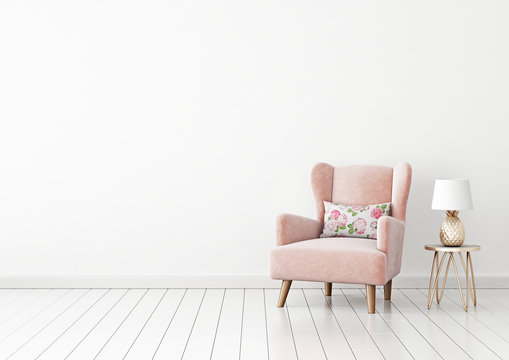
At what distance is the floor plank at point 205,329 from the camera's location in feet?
9.75

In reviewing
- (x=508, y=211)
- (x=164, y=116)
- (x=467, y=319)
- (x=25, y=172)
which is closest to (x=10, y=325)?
(x=25, y=172)

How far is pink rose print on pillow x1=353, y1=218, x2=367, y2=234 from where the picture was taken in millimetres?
4211

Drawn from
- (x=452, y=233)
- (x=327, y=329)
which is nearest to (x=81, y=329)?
(x=327, y=329)

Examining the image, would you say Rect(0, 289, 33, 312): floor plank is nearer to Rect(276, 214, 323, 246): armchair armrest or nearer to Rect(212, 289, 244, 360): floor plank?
Rect(212, 289, 244, 360): floor plank

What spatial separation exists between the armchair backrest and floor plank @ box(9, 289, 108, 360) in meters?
1.68

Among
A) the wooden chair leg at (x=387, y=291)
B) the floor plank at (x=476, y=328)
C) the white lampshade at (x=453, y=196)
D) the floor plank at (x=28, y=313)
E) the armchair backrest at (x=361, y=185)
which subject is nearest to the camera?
the floor plank at (x=476, y=328)

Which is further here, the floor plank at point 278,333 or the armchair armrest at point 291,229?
the armchair armrest at point 291,229

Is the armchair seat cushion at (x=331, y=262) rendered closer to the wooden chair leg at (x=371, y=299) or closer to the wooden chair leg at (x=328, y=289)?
the wooden chair leg at (x=371, y=299)

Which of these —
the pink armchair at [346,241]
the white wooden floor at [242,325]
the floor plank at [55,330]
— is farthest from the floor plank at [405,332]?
the floor plank at [55,330]

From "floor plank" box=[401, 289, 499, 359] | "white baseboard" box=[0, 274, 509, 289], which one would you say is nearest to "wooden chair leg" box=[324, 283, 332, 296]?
"white baseboard" box=[0, 274, 509, 289]

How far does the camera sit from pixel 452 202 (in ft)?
13.0

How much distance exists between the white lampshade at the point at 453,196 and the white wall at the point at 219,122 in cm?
70

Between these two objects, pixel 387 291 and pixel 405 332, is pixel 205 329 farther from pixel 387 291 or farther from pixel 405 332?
pixel 387 291

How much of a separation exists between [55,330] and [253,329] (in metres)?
1.07
